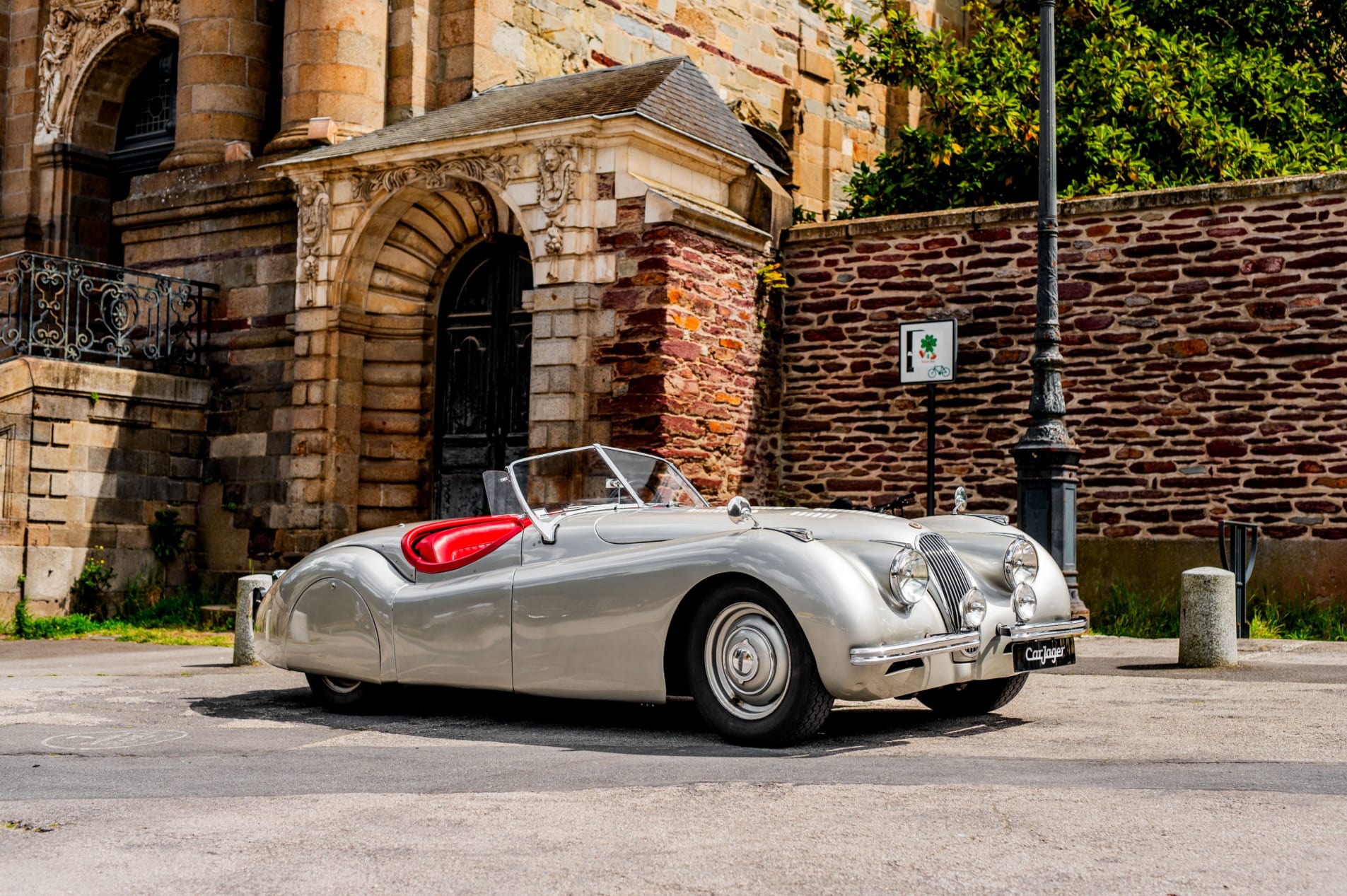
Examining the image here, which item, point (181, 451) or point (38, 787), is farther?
point (181, 451)

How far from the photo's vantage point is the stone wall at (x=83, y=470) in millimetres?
13469

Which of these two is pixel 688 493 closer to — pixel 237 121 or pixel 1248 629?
pixel 1248 629

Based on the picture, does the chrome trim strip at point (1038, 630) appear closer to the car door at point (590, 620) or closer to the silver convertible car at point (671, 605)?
the silver convertible car at point (671, 605)

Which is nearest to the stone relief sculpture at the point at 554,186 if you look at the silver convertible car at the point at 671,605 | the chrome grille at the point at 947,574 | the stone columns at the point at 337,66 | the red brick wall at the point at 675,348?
the red brick wall at the point at 675,348

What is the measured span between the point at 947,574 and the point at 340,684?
3202 mm

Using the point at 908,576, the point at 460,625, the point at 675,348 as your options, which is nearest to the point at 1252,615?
the point at 675,348

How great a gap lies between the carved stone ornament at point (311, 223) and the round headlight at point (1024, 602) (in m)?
10.1

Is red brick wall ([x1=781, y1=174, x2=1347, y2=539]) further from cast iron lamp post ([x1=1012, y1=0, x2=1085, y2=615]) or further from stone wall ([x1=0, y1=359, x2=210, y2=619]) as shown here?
stone wall ([x1=0, y1=359, x2=210, y2=619])

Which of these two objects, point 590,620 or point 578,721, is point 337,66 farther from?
point 590,620

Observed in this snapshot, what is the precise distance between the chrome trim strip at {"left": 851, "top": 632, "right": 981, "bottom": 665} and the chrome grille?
7 centimetres

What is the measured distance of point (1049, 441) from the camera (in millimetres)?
11094

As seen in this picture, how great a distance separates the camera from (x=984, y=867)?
3.79 metres

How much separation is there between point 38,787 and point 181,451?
10.9m

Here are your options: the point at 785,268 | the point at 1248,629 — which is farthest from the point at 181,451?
the point at 1248,629
